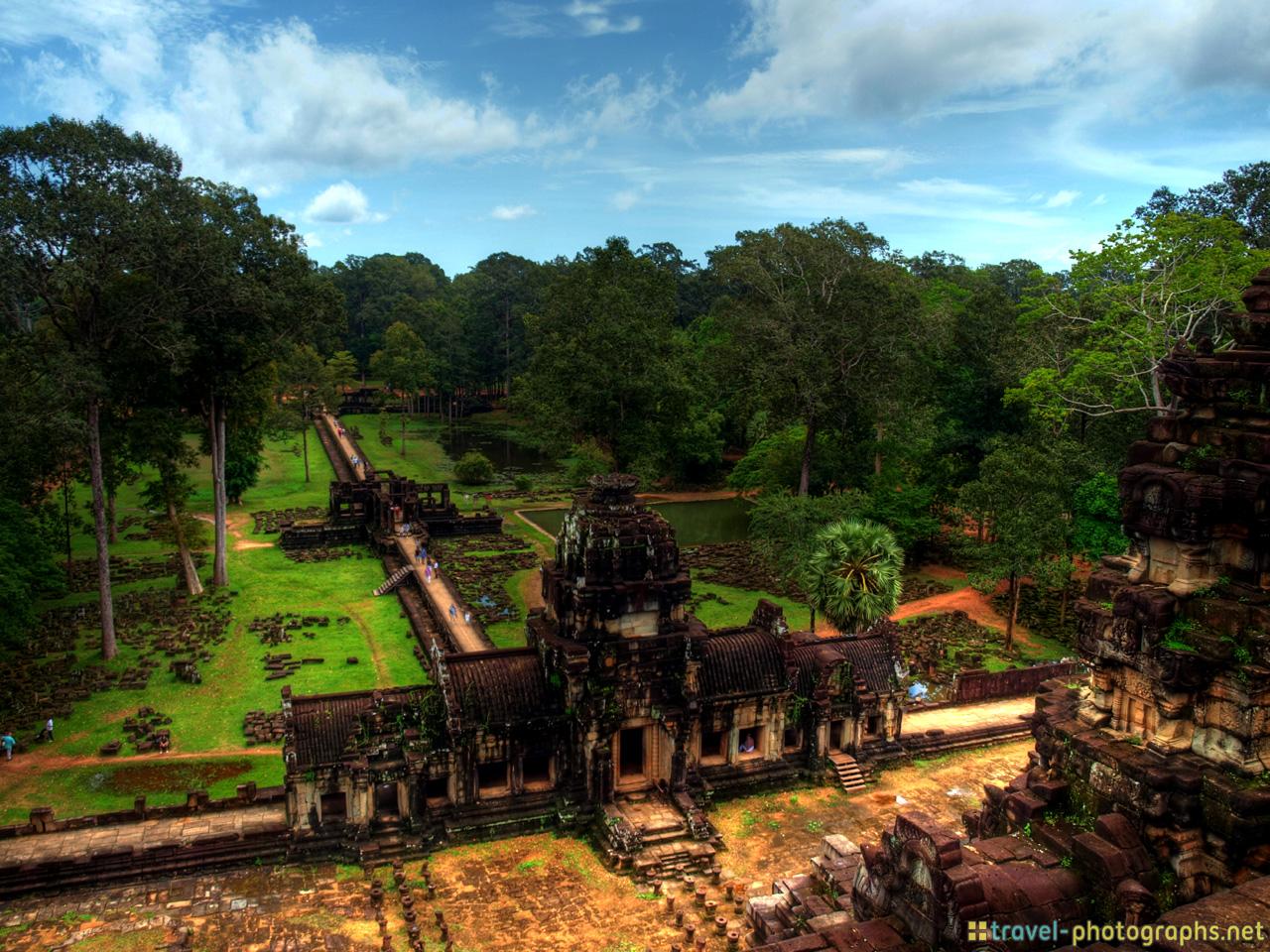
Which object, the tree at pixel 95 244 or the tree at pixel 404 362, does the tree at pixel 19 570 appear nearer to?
the tree at pixel 95 244

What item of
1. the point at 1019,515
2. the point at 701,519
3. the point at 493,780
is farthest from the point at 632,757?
the point at 701,519

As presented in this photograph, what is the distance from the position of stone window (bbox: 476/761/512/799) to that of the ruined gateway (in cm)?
4

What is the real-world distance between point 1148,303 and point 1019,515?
32.2 feet

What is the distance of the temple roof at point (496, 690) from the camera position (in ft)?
77.5

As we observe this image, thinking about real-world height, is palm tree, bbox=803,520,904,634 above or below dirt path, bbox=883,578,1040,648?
above

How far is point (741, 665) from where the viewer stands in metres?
26.2

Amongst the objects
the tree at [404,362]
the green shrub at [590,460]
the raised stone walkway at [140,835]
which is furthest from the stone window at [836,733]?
the tree at [404,362]

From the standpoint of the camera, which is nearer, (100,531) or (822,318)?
(100,531)

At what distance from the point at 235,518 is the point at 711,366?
99.7 feet

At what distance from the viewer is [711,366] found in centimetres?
5231

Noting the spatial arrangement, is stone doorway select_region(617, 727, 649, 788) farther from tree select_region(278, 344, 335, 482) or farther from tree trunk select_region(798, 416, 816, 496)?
tree select_region(278, 344, 335, 482)

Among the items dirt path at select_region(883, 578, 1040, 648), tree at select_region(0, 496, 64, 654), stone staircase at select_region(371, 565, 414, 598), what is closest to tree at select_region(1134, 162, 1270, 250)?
dirt path at select_region(883, 578, 1040, 648)

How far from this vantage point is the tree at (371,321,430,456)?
94062 mm

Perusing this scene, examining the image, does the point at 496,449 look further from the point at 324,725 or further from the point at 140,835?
the point at 140,835
